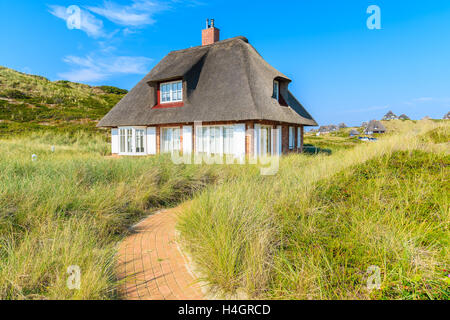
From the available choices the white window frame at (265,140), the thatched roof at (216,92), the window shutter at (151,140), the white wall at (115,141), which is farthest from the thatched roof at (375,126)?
the white wall at (115,141)

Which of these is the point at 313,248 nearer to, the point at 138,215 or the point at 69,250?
the point at 69,250

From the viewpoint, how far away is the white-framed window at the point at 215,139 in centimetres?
1407

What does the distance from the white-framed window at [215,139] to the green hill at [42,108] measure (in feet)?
54.3

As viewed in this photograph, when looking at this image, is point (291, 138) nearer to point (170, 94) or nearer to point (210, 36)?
point (170, 94)

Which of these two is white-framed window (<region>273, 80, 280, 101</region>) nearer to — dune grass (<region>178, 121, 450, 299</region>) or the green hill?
dune grass (<region>178, 121, 450, 299</region>)

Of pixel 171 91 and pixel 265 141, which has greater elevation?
pixel 171 91

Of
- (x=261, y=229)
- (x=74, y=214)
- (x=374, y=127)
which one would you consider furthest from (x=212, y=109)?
(x=374, y=127)

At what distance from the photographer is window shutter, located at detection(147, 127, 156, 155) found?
16391 millimetres

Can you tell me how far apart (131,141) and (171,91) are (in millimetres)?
4658

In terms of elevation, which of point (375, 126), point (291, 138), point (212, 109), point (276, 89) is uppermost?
point (375, 126)

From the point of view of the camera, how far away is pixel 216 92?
14625 mm
